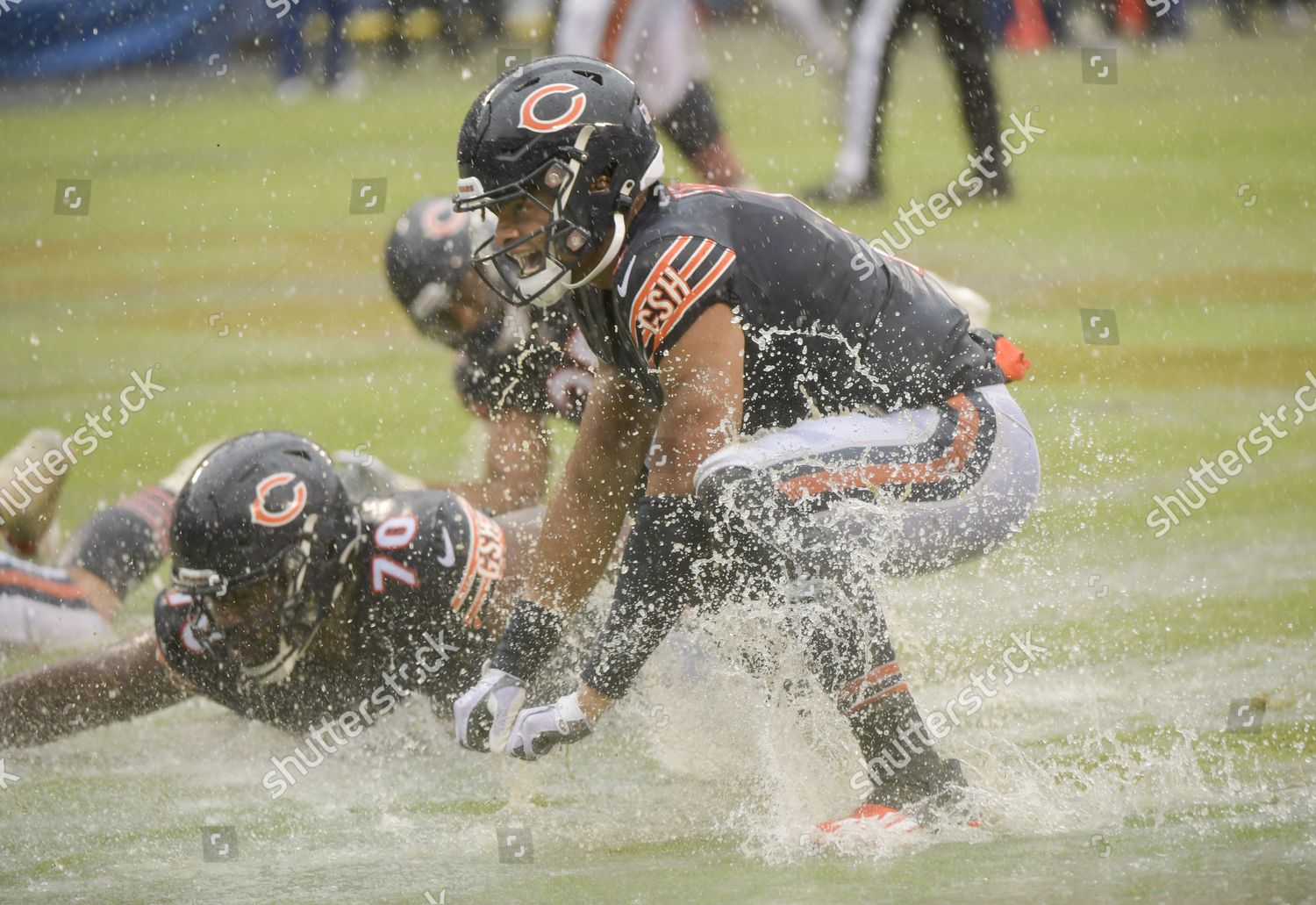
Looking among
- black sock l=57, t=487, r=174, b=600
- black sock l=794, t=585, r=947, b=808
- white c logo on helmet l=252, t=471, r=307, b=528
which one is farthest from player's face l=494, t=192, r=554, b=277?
black sock l=57, t=487, r=174, b=600

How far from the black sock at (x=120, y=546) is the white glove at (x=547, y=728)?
102 inches

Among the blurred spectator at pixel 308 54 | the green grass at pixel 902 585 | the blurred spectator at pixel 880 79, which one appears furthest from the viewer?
the blurred spectator at pixel 308 54

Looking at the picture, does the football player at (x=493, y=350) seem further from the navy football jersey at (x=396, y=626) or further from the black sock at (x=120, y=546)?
the navy football jersey at (x=396, y=626)

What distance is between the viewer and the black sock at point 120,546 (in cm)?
603

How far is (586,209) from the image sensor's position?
3.91 metres

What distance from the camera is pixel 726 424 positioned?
3.75 metres

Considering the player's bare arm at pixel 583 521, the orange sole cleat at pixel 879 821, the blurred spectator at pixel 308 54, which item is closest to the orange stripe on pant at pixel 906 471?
the player's bare arm at pixel 583 521

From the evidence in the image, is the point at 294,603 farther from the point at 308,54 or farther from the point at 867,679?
the point at 308,54

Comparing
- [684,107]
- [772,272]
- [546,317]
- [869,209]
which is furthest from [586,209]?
[869,209]

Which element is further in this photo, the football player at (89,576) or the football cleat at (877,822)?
the football player at (89,576)

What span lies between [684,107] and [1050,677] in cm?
463

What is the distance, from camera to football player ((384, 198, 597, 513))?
608cm

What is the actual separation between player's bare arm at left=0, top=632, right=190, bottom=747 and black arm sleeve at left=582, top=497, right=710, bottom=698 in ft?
5.23

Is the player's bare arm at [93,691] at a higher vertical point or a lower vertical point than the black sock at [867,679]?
lower
